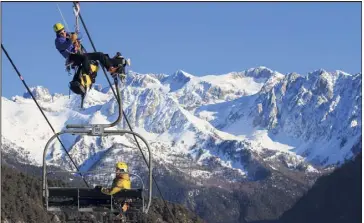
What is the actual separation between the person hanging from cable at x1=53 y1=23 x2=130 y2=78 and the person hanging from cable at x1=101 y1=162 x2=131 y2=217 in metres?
2.69

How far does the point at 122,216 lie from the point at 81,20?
215 inches

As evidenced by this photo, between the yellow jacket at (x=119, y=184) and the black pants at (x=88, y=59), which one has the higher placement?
the black pants at (x=88, y=59)

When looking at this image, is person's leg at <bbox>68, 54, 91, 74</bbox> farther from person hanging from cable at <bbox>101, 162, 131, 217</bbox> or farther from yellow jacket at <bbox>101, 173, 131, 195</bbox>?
yellow jacket at <bbox>101, 173, 131, 195</bbox>

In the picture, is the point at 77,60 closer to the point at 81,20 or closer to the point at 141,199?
the point at 81,20

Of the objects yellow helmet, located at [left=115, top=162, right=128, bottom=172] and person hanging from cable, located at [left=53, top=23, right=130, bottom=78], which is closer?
person hanging from cable, located at [left=53, top=23, right=130, bottom=78]

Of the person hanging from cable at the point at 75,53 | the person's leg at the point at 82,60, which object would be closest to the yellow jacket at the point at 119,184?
the person hanging from cable at the point at 75,53

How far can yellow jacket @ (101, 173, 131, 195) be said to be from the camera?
30.5 m

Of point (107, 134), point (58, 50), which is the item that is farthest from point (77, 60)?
point (107, 134)

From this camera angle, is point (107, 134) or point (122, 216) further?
point (122, 216)

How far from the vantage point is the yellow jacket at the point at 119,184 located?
3053cm

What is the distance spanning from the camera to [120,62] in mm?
30734

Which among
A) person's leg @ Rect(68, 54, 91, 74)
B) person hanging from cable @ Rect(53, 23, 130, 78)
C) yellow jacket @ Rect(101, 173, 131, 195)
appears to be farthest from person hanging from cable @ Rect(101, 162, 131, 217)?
person's leg @ Rect(68, 54, 91, 74)

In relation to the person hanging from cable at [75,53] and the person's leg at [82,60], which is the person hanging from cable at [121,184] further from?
the person's leg at [82,60]

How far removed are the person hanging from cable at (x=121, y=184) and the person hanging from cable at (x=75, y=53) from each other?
269 cm
